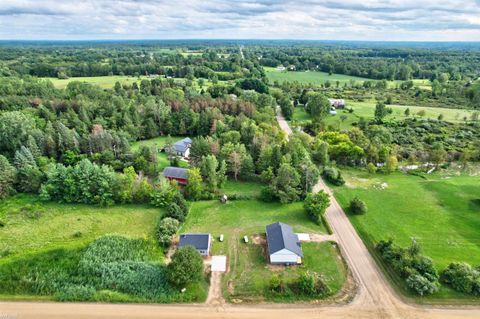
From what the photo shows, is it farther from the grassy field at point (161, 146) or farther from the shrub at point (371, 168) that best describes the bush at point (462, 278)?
the grassy field at point (161, 146)

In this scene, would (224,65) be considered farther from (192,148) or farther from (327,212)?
(327,212)

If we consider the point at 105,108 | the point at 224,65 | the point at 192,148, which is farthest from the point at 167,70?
the point at 192,148

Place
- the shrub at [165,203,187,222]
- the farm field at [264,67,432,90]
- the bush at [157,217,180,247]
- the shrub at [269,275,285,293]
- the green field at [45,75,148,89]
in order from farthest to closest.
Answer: the farm field at [264,67,432,90] < the green field at [45,75,148,89] < the shrub at [165,203,187,222] < the bush at [157,217,180,247] < the shrub at [269,275,285,293]

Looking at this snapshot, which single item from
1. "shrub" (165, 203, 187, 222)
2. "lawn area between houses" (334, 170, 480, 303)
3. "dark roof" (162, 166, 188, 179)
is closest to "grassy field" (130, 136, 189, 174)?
"dark roof" (162, 166, 188, 179)

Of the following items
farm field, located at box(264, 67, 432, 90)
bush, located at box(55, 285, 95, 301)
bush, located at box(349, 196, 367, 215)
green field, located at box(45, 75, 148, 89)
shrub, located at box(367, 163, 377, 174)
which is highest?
farm field, located at box(264, 67, 432, 90)

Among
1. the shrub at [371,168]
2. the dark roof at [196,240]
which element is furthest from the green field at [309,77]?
the dark roof at [196,240]

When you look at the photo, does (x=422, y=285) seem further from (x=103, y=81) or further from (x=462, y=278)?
(x=103, y=81)

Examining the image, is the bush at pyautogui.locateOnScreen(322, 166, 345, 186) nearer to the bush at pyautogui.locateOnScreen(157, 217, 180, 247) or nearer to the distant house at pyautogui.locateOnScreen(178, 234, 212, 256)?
the distant house at pyautogui.locateOnScreen(178, 234, 212, 256)
